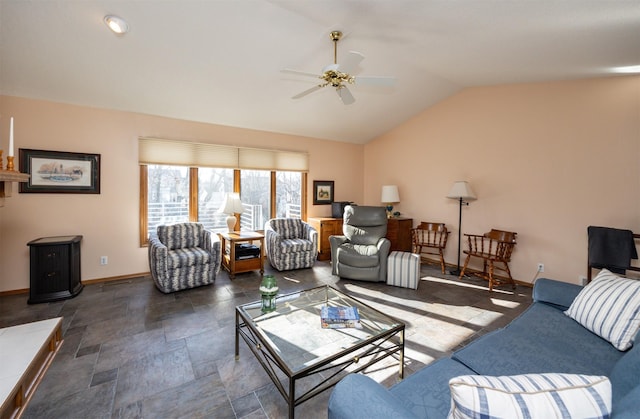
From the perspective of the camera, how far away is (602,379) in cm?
75

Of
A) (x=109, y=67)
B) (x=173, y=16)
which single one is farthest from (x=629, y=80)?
(x=109, y=67)

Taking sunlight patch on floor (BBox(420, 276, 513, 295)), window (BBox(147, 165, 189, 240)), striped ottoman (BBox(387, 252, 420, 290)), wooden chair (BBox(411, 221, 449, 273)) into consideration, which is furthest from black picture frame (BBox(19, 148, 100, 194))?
wooden chair (BBox(411, 221, 449, 273))

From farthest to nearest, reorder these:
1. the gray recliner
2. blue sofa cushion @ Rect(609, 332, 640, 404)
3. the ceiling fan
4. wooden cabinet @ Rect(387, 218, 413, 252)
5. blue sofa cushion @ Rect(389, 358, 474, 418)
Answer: wooden cabinet @ Rect(387, 218, 413, 252), the gray recliner, the ceiling fan, blue sofa cushion @ Rect(389, 358, 474, 418), blue sofa cushion @ Rect(609, 332, 640, 404)

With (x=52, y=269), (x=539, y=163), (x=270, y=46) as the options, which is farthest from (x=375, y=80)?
(x=52, y=269)

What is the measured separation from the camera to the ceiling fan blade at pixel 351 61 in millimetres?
2313

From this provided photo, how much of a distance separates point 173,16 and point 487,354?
11.4ft

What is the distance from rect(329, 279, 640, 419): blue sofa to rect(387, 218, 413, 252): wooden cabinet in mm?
3000

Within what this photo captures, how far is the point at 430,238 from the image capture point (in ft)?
16.6

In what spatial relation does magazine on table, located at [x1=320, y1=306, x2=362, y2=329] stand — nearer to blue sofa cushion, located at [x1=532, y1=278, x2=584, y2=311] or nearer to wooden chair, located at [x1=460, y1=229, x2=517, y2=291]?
blue sofa cushion, located at [x1=532, y1=278, x2=584, y2=311]

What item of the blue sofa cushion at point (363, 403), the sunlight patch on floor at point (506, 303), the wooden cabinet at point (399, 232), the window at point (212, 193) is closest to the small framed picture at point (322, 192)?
the wooden cabinet at point (399, 232)

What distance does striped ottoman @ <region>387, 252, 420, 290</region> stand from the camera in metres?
3.68

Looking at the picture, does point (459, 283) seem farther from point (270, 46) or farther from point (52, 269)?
point (52, 269)

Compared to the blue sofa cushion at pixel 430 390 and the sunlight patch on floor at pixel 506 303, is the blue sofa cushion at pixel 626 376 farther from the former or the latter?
the sunlight patch on floor at pixel 506 303

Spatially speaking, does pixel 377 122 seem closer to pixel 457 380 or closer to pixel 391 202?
pixel 391 202
